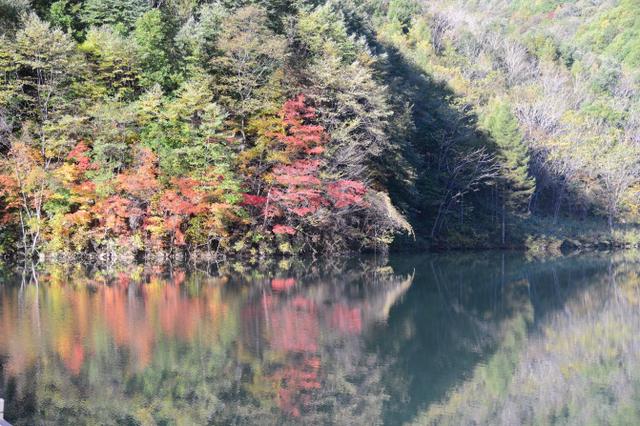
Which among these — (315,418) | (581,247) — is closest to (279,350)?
(315,418)

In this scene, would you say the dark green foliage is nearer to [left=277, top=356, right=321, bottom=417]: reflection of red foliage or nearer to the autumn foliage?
the autumn foliage

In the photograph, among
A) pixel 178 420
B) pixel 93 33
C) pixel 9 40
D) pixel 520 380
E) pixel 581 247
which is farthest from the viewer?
pixel 581 247

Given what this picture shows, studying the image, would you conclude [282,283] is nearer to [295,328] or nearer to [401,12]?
[295,328]

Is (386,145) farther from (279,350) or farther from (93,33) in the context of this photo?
(279,350)

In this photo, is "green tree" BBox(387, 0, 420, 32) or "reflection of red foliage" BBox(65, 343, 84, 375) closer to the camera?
"reflection of red foliage" BBox(65, 343, 84, 375)

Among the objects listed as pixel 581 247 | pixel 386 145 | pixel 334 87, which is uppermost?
pixel 334 87

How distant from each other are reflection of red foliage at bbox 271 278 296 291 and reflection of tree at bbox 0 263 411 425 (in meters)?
0.63

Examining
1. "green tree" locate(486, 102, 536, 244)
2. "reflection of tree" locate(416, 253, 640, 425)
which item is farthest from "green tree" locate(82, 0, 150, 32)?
"reflection of tree" locate(416, 253, 640, 425)

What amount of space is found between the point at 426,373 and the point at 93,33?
1011 inches

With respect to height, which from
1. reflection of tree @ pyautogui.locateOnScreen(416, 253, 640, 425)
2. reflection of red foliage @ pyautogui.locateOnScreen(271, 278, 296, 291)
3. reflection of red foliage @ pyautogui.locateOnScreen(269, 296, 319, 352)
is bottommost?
reflection of tree @ pyautogui.locateOnScreen(416, 253, 640, 425)

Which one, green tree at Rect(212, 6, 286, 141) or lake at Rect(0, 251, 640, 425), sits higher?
green tree at Rect(212, 6, 286, 141)

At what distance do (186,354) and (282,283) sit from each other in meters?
11.2

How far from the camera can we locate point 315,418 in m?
11.1

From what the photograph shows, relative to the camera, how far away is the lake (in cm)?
1159
